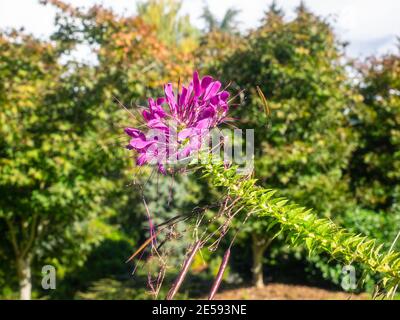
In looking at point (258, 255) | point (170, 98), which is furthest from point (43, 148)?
point (170, 98)

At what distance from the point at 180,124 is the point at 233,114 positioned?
5.31m

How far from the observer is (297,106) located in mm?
6246

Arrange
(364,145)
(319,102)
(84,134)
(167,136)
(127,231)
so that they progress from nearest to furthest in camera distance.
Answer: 1. (167,136)
2. (84,134)
3. (319,102)
4. (364,145)
5. (127,231)

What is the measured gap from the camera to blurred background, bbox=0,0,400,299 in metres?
5.65

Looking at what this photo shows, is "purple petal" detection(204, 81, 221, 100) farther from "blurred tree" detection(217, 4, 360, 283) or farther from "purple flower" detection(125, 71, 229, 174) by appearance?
"blurred tree" detection(217, 4, 360, 283)

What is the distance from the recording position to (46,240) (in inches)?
264

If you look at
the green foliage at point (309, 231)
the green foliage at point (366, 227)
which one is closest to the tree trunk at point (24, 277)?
the green foliage at point (366, 227)

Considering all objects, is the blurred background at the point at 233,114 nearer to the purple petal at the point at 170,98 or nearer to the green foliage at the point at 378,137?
the green foliage at the point at 378,137

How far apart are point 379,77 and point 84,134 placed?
177 inches

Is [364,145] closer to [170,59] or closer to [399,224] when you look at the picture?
[399,224]

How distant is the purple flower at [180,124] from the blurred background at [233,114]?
4.25 m

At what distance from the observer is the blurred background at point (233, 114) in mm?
5652

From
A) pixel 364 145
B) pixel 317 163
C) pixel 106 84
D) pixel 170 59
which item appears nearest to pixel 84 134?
pixel 106 84

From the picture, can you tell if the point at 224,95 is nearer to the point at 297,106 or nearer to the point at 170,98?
the point at 170,98
